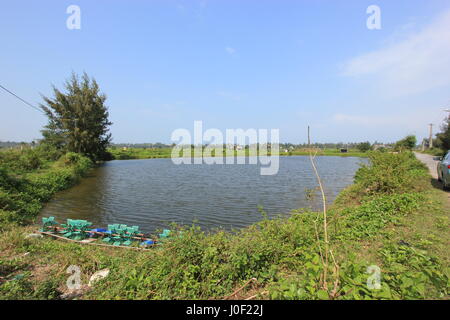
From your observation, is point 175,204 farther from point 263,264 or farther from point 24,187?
point 263,264

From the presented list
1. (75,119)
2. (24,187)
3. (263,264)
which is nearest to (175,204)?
(24,187)

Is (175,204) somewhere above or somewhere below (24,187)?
below

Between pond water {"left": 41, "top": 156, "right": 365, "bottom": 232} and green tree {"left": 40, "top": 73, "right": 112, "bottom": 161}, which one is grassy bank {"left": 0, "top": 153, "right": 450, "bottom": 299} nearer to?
pond water {"left": 41, "top": 156, "right": 365, "bottom": 232}

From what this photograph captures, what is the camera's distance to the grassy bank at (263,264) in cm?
273

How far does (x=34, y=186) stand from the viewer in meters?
12.4

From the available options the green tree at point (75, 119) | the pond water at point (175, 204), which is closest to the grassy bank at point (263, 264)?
the pond water at point (175, 204)

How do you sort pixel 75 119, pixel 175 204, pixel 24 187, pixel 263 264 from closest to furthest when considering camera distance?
pixel 263 264 → pixel 24 187 → pixel 175 204 → pixel 75 119

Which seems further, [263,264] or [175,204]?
[175,204]

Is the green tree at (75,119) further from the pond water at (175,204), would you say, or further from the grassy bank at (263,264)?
the grassy bank at (263,264)

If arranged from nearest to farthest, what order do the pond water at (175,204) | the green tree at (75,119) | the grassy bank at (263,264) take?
the grassy bank at (263,264)
the pond water at (175,204)
the green tree at (75,119)

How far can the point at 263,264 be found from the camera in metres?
3.86

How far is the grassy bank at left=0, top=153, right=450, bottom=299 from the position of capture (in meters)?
2.73
